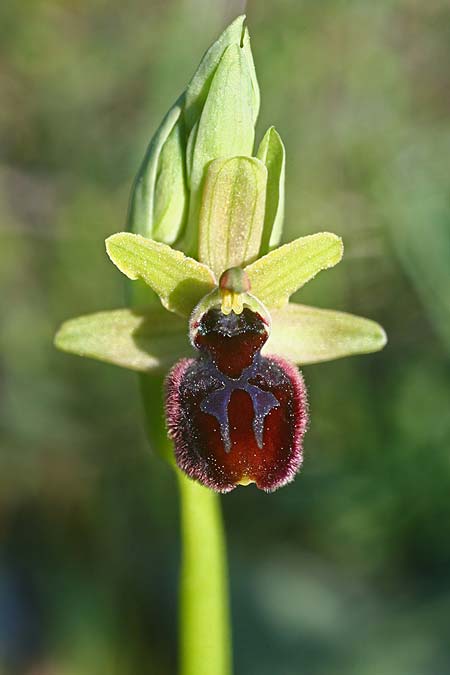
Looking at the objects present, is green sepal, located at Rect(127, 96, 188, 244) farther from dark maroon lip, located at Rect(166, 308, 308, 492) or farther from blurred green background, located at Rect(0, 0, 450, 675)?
blurred green background, located at Rect(0, 0, 450, 675)

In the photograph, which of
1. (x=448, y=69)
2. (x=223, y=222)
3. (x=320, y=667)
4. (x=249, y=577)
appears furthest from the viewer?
(x=448, y=69)

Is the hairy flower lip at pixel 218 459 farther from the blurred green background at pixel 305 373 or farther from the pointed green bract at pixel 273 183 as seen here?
the blurred green background at pixel 305 373

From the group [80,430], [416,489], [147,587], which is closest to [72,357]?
[80,430]

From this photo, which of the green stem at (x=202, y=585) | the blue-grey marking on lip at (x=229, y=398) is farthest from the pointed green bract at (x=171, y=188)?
the green stem at (x=202, y=585)

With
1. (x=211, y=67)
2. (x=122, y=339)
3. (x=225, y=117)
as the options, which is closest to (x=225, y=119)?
(x=225, y=117)

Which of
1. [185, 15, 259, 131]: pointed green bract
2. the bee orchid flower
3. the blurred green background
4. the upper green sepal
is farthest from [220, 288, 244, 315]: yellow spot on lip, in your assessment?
the blurred green background

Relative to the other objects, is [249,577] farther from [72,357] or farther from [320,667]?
[72,357]

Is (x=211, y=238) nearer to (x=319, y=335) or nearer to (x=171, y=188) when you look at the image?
(x=171, y=188)
